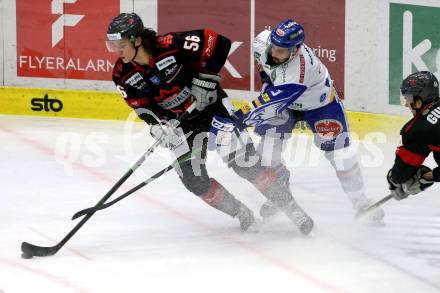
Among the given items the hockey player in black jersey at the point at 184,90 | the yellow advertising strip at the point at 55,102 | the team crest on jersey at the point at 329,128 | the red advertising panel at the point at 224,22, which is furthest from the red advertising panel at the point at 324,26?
the hockey player in black jersey at the point at 184,90

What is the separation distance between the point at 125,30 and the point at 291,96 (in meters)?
0.94

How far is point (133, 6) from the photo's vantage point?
8391mm

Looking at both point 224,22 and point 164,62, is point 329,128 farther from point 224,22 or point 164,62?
point 224,22

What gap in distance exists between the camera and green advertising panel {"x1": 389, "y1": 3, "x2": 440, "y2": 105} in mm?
7488

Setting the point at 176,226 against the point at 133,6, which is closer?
the point at 176,226

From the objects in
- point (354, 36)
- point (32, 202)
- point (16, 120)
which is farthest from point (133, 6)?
point (32, 202)

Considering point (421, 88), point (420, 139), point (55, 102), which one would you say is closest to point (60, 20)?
point (55, 102)

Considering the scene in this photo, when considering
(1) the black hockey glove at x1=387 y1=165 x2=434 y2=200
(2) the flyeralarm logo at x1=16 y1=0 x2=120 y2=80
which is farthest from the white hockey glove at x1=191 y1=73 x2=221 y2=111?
(2) the flyeralarm logo at x1=16 y1=0 x2=120 y2=80

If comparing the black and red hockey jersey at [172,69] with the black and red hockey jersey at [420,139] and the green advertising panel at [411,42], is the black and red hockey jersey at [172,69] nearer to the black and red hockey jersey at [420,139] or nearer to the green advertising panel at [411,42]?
the black and red hockey jersey at [420,139]

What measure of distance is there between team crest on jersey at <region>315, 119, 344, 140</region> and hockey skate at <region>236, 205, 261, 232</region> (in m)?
0.60

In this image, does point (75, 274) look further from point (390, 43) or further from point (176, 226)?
point (390, 43)

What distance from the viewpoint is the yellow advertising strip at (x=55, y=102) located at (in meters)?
8.48

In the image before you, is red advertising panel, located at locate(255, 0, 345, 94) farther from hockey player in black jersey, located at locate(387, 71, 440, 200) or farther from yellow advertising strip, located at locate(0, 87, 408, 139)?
hockey player in black jersey, located at locate(387, 71, 440, 200)

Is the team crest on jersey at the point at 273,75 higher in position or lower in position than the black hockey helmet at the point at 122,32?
lower
